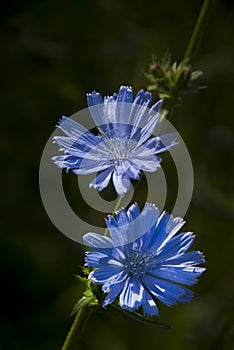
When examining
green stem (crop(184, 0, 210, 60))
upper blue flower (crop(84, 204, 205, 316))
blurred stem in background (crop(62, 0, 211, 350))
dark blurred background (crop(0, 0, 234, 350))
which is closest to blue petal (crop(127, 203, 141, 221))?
upper blue flower (crop(84, 204, 205, 316))

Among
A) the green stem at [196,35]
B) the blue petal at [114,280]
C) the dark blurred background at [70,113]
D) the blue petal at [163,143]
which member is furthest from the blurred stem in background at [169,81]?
the dark blurred background at [70,113]

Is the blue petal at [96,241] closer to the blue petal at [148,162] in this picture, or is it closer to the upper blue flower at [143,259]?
the upper blue flower at [143,259]

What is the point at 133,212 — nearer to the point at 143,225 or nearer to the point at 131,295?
the point at 143,225

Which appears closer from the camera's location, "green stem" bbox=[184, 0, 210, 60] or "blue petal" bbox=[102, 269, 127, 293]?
"blue petal" bbox=[102, 269, 127, 293]

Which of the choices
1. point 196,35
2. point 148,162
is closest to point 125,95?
point 148,162

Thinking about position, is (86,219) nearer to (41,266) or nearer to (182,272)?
(41,266)

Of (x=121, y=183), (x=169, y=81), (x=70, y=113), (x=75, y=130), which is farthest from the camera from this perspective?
(x=70, y=113)

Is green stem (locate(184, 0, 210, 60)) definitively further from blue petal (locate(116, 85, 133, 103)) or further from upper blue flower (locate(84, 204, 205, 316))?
→ upper blue flower (locate(84, 204, 205, 316))
